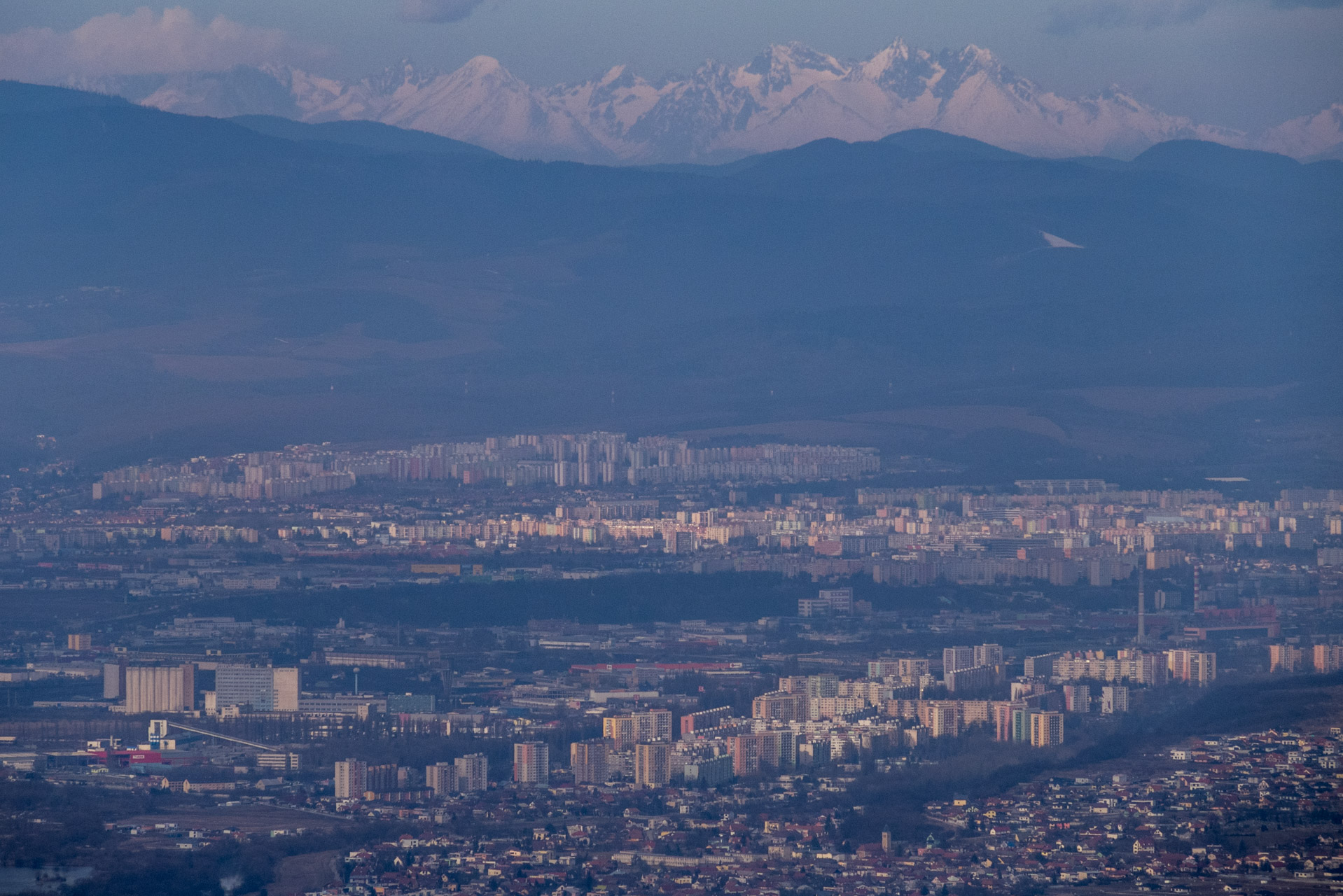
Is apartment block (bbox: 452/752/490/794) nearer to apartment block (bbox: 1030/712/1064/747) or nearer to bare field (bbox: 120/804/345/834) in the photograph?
bare field (bbox: 120/804/345/834)

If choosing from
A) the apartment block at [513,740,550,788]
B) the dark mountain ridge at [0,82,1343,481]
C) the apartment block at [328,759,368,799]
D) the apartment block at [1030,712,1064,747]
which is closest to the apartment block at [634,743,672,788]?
the apartment block at [513,740,550,788]

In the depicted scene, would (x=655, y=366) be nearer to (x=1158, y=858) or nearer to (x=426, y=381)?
(x=426, y=381)

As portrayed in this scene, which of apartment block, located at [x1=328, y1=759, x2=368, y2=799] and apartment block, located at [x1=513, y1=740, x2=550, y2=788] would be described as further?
apartment block, located at [x1=513, y1=740, x2=550, y2=788]

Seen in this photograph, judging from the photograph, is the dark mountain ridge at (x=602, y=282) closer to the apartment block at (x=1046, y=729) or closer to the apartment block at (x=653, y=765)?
the apartment block at (x=1046, y=729)

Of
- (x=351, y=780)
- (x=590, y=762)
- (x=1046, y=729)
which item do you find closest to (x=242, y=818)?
(x=351, y=780)

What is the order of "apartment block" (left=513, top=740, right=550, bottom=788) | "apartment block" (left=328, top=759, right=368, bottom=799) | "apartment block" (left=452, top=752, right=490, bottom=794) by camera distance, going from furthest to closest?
"apartment block" (left=513, top=740, right=550, bottom=788)
"apartment block" (left=452, top=752, right=490, bottom=794)
"apartment block" (left=328, top=759, right=368, bottom=799)

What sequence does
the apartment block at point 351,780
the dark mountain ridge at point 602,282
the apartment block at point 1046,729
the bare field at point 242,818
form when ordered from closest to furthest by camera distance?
the bare field at point 242,818, the apartment block at point 351,780, the apartment block at point 1046,729, the dark mountain ridge at point 602,282

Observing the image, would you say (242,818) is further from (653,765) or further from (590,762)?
(653,765)

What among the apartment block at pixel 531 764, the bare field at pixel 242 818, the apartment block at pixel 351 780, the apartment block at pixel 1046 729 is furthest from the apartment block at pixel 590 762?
the apartment block at pixel 1046 729

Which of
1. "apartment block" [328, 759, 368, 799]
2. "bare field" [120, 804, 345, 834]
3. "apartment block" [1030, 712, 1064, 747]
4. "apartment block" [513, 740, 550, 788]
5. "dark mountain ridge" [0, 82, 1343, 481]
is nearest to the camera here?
"bare field" [120, 804, 345, 834]

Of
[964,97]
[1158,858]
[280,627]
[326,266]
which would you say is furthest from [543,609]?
→ [964,97]

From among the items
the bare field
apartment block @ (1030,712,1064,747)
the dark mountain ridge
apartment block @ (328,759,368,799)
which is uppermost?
the dark mountain ridge
